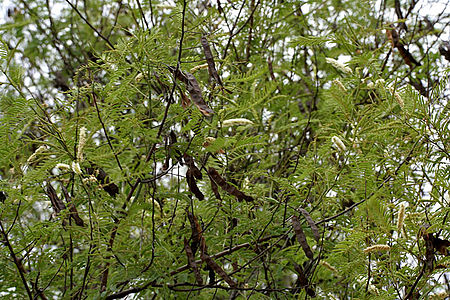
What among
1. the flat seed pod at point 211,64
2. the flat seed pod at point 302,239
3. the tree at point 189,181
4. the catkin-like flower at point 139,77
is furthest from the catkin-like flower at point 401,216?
the catkin-like flower at point 139,77

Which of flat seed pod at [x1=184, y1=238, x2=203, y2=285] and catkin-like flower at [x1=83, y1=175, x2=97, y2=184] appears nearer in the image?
catkin-like flower at [x1=83, y1=175, x2=97, y2=184]

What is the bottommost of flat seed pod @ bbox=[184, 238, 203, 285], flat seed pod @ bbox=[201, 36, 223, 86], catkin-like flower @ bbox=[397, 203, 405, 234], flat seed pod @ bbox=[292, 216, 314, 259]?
catkin-like flower @ bbox=[397, 203, 405, 234]

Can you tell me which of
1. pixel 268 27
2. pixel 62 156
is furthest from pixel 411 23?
pixel 62 156

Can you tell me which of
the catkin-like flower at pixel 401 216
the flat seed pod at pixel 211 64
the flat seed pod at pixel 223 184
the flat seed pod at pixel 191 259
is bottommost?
the catkin-like flower at pixel 401 216

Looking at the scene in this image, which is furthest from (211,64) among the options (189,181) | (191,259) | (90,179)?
(191,259)

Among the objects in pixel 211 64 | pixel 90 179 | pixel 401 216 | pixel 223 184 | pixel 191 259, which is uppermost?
pixel 211 64

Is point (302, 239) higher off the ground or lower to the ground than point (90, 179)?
lower

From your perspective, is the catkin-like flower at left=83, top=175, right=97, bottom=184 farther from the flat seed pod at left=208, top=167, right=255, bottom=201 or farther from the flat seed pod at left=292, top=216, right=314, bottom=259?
the flat seed pod at left=292, top=216, right=314, bottom=259

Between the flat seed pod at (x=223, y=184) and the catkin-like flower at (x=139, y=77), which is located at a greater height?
the catkin-like flower at (x=139, y=77)

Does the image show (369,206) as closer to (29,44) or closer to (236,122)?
(236,122)

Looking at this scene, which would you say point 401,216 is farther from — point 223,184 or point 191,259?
point 191,259

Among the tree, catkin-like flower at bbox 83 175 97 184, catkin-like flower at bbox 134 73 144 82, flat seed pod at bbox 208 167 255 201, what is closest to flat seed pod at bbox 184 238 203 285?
the tree

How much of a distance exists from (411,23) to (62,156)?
2.62m

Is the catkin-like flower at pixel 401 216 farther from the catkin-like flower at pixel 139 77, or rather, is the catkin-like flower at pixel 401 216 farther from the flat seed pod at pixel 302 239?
Answer: the catkin-like flower at pixel 139 77
